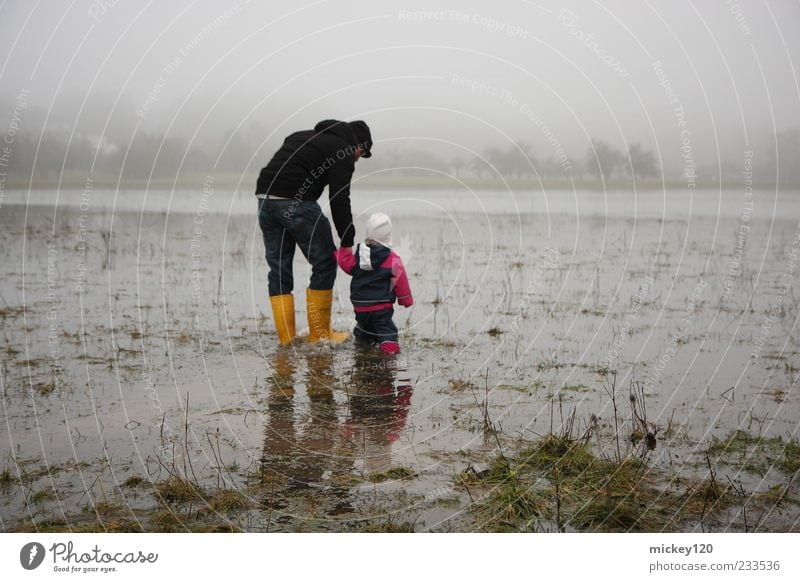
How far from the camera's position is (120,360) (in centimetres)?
838

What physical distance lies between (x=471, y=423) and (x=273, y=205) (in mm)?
4091

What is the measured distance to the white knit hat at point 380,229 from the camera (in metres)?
9.00

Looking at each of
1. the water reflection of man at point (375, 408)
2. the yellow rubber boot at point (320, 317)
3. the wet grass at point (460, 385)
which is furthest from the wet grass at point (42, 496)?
the yellow rubber boot at point (320, 317)

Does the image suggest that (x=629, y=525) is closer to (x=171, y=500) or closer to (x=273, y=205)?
(x=171, y=500)

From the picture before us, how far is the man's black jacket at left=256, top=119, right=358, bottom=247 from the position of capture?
Answer: 29.5ft

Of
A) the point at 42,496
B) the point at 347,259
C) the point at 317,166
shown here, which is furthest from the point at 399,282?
the point at 42,496

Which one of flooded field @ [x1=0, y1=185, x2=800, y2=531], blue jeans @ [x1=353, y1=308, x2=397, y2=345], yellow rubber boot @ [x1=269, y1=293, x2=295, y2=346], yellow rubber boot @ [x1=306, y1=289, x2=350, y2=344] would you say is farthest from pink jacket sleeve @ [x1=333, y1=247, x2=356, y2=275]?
flooded field @ [x1=0, y1=185, x2=800, y2=531]

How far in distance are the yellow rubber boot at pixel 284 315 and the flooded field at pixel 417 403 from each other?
0.25m

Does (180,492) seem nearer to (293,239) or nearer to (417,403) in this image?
(417,403)

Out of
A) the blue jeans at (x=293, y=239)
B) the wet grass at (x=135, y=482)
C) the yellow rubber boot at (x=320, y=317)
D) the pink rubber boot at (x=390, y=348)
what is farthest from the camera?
the yellow rubber boot at (x=320, y=317)

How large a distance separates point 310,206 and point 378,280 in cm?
119

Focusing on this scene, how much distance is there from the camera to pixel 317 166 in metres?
9.05

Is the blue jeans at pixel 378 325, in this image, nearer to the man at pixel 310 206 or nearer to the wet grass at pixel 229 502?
the man at pixel 310 206

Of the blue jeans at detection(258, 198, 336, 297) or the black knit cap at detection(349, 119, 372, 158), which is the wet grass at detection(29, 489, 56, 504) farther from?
the black knit cap at detection(349, 119, 372, 158)
